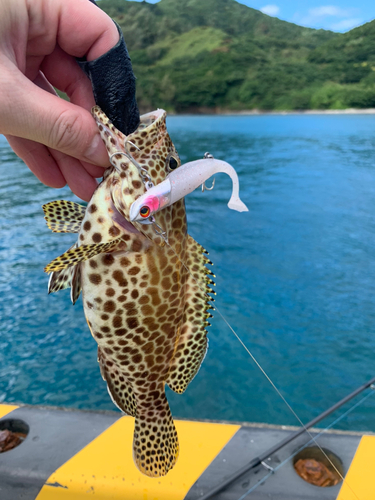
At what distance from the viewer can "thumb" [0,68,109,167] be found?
1.57 meters

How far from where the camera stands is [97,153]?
1.74 metres

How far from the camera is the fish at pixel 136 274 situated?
1579 mm

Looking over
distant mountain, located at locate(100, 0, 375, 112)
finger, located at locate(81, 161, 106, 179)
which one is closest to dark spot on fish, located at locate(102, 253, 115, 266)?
finger, located at locate(81, 161, 106, 179)

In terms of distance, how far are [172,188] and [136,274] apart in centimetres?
43

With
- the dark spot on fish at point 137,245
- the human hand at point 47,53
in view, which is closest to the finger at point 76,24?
the human hand at point 47,53

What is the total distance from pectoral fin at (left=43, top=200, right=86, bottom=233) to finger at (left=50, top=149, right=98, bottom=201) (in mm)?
489

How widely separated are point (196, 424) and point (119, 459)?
0.71m

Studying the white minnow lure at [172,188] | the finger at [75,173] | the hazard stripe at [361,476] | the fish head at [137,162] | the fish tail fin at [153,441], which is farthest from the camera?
the hazard stripe at [361,476]

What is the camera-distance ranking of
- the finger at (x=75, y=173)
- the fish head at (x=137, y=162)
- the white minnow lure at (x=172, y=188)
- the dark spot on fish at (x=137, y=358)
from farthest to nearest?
the finger at (x=75, y=173) → the dark spot on fish at (x=137, y=358) → the fish head at (x=137, y=162) → the white minnow lure at (x=172, y=188)

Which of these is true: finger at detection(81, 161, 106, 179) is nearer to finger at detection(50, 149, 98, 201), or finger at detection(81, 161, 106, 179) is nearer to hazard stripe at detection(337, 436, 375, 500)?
finger at detection(50, 149, 98, 201)

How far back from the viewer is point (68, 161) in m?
2.21

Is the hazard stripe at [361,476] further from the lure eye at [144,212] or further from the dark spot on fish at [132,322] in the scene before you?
the lure eye at [144,212]

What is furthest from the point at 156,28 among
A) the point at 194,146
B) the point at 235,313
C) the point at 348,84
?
the point at 235,313

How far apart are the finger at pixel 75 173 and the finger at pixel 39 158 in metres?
0.05
